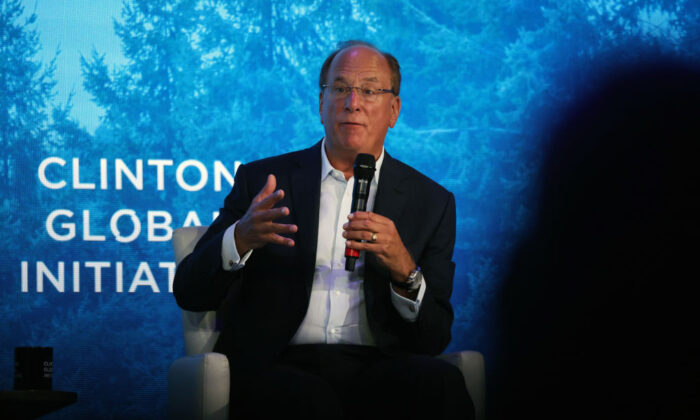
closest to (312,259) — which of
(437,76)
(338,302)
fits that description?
(338,302)

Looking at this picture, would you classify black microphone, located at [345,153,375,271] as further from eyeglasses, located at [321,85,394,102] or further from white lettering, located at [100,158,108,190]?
white lettering, located at [100,158,108,190]

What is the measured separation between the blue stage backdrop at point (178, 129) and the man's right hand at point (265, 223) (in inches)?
44.1

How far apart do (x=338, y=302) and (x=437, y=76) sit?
4.53 feet

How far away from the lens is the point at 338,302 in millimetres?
2068

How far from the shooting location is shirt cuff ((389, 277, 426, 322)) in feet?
6.46

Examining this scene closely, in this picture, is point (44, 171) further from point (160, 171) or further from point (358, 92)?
point (358, 92)

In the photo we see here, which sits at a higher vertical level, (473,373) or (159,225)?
(159,225)

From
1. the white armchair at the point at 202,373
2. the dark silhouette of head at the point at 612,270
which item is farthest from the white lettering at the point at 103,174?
the dark silhouette of head at the point at 612,270

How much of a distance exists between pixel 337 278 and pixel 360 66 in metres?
0.71

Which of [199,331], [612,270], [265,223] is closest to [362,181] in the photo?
[265,223]

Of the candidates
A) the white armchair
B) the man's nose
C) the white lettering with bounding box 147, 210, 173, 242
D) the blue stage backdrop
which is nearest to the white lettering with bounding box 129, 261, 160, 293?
the blue stage backdrop

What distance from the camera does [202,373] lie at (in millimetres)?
1724

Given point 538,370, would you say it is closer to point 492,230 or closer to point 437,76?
point 492,230

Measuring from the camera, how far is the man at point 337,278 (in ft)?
5.82
